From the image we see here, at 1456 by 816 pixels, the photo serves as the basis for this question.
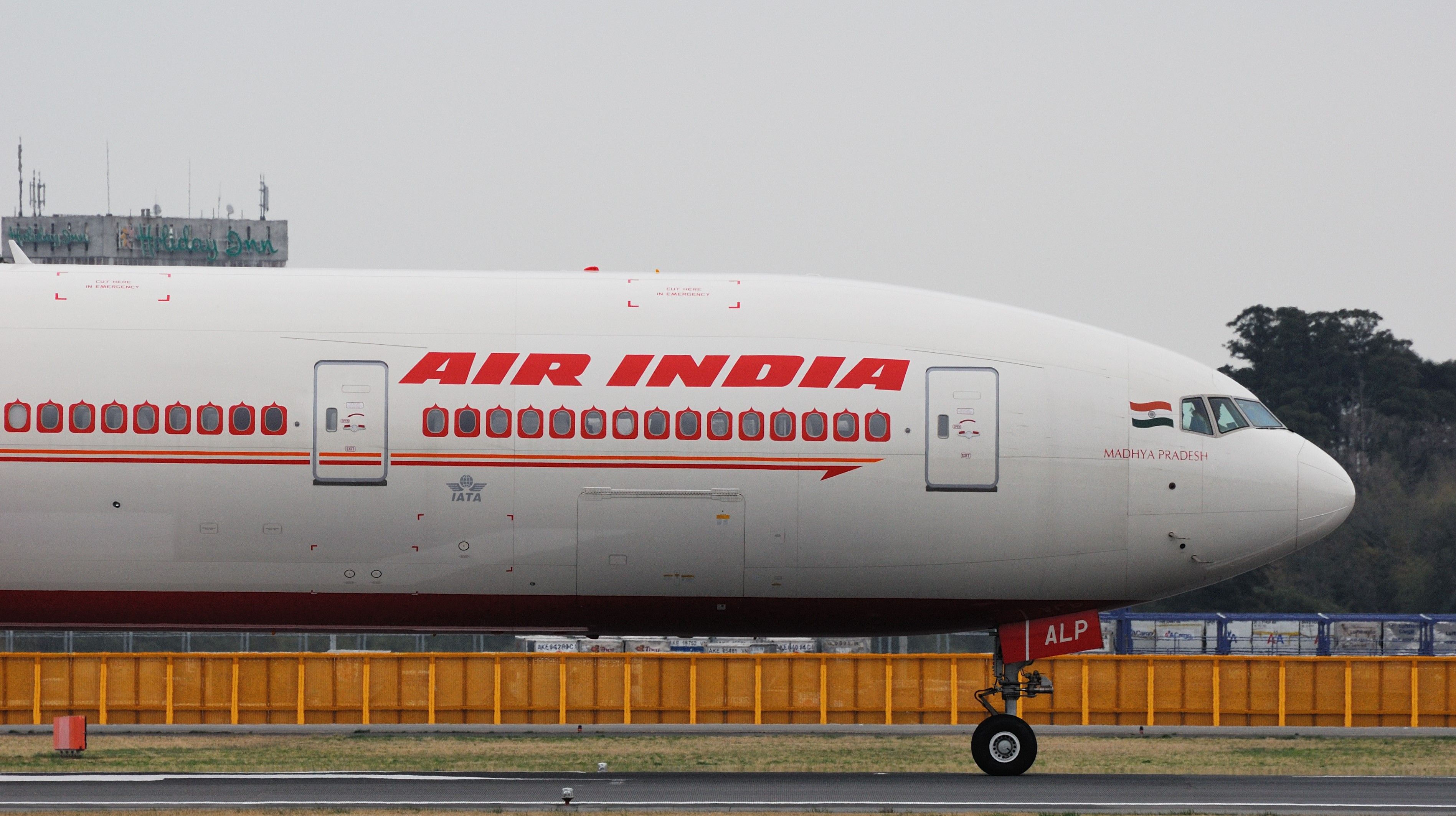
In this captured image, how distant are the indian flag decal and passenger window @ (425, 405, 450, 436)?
888 cm

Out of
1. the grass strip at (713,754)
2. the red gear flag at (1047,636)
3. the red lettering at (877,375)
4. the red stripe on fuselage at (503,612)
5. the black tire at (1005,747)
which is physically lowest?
the grass strip at (713,754)

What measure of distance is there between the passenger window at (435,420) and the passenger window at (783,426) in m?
4.11

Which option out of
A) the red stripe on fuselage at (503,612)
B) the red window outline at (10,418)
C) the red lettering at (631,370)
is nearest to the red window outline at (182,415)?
the red window outline at (10,418)

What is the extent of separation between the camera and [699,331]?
72.0 ft

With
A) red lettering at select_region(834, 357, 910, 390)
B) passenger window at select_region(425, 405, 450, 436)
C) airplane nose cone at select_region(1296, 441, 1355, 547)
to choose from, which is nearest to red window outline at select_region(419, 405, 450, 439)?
passenger window at select_region(425, 405, 450, 436)

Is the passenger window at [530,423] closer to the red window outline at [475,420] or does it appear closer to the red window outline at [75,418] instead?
the red window outline at [475,420]

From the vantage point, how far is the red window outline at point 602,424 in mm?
21250

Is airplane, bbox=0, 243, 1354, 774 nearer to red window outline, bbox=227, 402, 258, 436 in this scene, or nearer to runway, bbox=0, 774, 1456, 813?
red window outline, bbox=227, 402, 258, 436

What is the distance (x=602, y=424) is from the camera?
69.8ft

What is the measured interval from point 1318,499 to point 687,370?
8.46 metres

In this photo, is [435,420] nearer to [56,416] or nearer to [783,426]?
[783,426]

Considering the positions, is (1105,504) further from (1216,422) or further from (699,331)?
(699,331)

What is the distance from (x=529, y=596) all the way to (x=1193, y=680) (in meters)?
20.0

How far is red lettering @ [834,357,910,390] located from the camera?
71.3ft
